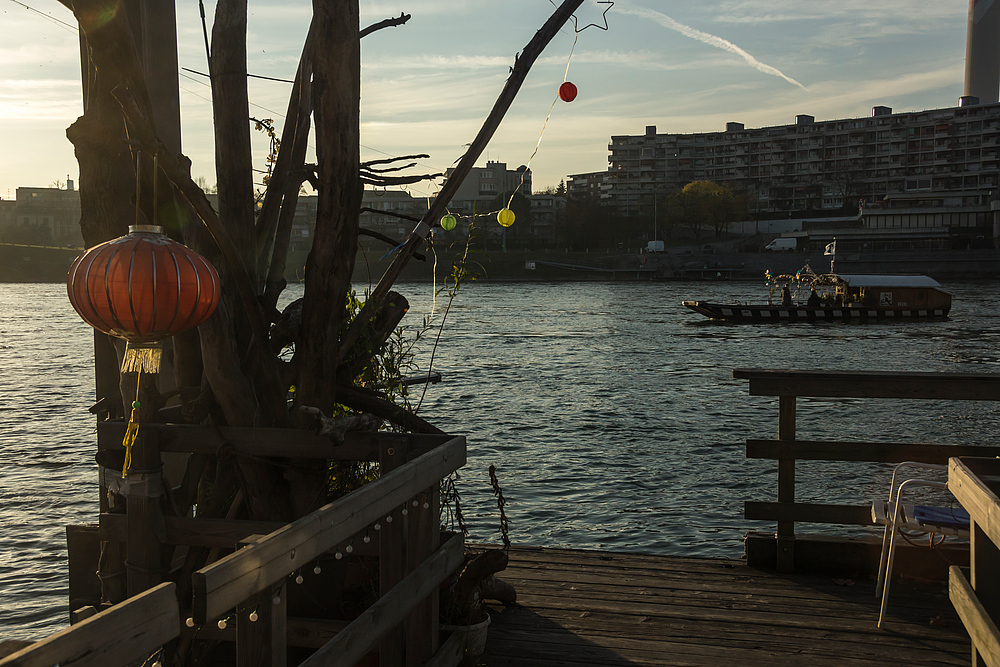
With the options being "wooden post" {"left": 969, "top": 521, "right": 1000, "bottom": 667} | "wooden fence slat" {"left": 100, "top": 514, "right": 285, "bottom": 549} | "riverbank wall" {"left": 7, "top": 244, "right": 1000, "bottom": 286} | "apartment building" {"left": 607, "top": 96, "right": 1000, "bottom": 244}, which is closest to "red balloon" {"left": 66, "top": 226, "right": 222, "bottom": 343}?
"wooden fence slat" {"left": 100, "top": 514, "right": 285, "bottom": 549}

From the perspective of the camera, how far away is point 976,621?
8.39 ft

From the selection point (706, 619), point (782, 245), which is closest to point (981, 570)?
point (706, 619)

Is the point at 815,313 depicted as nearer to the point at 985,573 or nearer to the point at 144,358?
the point at 985,573

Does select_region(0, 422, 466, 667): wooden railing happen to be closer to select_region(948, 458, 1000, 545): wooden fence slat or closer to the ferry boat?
select_region(948, 458, 1000, 545): wooden fence slat

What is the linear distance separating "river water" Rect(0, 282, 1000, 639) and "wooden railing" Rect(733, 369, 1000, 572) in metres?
2.04

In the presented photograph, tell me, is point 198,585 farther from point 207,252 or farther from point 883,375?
point 883,375

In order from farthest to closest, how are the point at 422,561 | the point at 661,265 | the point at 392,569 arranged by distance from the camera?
the point at 661,265
the point at 422,561
the point at 392,569

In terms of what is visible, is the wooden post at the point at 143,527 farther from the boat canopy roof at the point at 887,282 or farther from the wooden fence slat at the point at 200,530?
the boat canopy roof at the point at 887,282

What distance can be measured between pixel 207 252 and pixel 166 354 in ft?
2.29

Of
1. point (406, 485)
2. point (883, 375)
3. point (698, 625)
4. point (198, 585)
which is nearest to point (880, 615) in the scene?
point (698, 625)

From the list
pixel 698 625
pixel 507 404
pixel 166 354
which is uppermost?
pixel 166 354

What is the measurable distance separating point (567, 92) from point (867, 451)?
9.57 feet

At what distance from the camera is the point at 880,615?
4.06 m

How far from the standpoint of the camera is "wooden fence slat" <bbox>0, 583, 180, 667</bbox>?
134 cm
